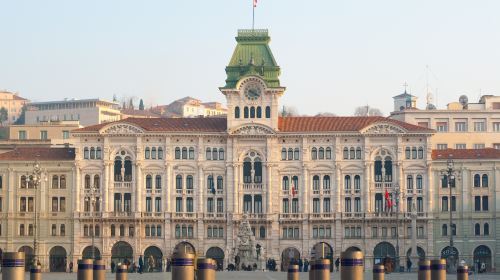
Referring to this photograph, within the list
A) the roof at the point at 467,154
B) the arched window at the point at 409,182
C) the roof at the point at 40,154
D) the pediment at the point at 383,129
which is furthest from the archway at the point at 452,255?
the roof at the point at 40,154

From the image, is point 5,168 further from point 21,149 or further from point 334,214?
point 334,214

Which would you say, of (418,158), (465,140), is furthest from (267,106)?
(465,140)

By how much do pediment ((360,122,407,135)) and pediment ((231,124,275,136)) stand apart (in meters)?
8.74

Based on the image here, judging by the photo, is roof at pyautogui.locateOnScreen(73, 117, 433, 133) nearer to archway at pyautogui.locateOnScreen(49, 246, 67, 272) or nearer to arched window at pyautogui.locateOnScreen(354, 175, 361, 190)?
arched window at pyautogui.locateOnScreen(354, 175, 361, 190)

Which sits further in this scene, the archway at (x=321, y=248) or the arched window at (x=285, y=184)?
the arched window at (x=285, y=184)

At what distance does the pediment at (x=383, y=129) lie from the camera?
132 m

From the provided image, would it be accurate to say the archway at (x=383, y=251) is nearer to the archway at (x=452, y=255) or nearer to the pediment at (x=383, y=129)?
the archway at (x=452, y=255)

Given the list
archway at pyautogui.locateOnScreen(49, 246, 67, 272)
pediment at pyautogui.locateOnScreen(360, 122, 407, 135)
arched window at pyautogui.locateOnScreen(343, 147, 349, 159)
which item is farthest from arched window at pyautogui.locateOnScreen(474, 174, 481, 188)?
archway at pyautogui.locateOnScreen(49, 246, 67, 272)

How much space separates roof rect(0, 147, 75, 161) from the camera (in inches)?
5295

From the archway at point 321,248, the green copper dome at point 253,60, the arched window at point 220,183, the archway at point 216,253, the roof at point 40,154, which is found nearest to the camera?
the archway at point 216,253

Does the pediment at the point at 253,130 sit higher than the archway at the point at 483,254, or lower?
higher

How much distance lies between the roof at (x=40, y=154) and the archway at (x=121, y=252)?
9.44 metres

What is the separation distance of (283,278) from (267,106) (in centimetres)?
4252

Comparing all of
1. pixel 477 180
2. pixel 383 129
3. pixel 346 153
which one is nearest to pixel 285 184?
pixel 346 153
